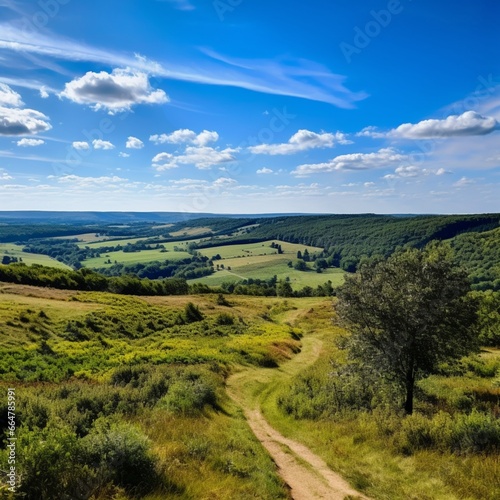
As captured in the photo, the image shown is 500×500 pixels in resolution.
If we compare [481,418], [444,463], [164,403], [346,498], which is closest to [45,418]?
[164,403]

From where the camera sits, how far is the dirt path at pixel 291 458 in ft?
40.3

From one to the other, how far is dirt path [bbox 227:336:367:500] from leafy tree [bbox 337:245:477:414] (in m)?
6.08

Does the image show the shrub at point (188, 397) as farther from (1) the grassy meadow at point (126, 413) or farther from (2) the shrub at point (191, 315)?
(2) the shrub at point (191, 315)

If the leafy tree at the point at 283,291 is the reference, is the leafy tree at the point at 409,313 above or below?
above

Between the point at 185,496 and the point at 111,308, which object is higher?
the point at 185,496

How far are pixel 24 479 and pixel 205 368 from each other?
22.3 metres

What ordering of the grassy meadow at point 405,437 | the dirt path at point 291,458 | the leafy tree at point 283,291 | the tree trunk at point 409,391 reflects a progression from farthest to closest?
the leafy tree at point 283,291 → the tree trunk at point 409,391 → the dirt path at point 291,458 → the grassy meadow at point 405,437

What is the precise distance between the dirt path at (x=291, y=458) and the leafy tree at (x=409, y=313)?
6079 millimetres

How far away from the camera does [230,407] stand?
72.3 feet

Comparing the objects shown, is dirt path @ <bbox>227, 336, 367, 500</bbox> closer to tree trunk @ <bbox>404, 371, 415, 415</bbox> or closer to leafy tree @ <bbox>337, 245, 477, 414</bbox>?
leafy tree @ <bbox>337, 245, 477, 414</bbox>

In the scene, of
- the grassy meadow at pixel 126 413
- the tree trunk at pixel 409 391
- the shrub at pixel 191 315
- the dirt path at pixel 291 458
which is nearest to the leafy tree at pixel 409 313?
the tree trunk at pixel 409 391

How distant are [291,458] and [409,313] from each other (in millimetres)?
8416

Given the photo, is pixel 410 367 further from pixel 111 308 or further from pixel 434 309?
pixel 111 308

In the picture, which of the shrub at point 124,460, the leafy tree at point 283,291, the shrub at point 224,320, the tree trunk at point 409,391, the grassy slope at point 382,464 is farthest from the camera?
the leafy tree at point 283,291
